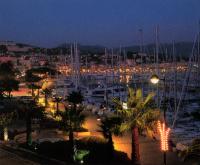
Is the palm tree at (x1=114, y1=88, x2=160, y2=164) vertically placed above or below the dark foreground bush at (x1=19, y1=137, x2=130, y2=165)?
above

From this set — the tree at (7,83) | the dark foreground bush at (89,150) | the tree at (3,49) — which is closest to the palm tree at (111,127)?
the dark foreground bush at (89,150)

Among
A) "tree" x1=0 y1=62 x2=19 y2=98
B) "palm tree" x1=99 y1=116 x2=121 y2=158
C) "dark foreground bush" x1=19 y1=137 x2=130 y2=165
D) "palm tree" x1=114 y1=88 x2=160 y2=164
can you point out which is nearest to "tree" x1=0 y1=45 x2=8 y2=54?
"tree" x1=0 y1=62 x2=19 y2=98

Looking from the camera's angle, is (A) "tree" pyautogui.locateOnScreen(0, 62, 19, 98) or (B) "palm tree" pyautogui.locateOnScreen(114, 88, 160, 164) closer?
(B) "palm tree" pyautogui.locateOnScreen(114, 88, 160, 164)

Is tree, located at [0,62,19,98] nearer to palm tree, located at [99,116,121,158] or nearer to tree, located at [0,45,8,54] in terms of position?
palm tree, located at [99,116,121,158]

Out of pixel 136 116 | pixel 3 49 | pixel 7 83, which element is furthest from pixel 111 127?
pixel 3 49

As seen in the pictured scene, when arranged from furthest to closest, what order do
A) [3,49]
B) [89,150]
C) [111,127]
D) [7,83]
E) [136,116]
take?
[3,49], [7,83], [89,150], [111,127], [136,116]

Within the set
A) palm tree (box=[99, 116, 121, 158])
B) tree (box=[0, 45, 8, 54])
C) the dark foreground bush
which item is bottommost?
the dark foreground bush

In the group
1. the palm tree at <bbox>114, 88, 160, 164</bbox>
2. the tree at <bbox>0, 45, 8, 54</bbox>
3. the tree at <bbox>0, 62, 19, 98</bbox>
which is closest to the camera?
the palm tree at <bbox>114, 88, 160, 164</bbox>

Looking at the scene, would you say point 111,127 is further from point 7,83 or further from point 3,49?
point 3,49

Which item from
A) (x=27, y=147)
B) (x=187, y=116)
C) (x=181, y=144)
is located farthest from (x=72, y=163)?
(x=187, y=116)

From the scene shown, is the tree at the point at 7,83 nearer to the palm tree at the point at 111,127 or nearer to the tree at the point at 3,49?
the palm tree at the point at 111,127

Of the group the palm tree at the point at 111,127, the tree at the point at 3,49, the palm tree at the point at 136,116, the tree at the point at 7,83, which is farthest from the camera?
the tree at the point at 3,49

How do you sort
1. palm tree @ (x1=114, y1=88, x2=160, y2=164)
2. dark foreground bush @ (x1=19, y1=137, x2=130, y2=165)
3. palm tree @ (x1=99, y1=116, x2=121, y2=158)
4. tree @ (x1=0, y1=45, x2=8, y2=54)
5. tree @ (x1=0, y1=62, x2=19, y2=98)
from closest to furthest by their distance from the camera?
palm tree @ (x1=114, y1=88, x2=160, y2=164) → palm tree @ (x1=99, y1=116, x2=121, y2=158) → dark foreground bush @ (x1=19, y1=137, x2=130, y2=165) → tree @ (x1=0, y1=62, x2=19, y2=98) → tree @ (x1=0, y1=45, x2=8, y2=54)

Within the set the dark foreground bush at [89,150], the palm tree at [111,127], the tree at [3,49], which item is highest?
the tree at [3,49]
